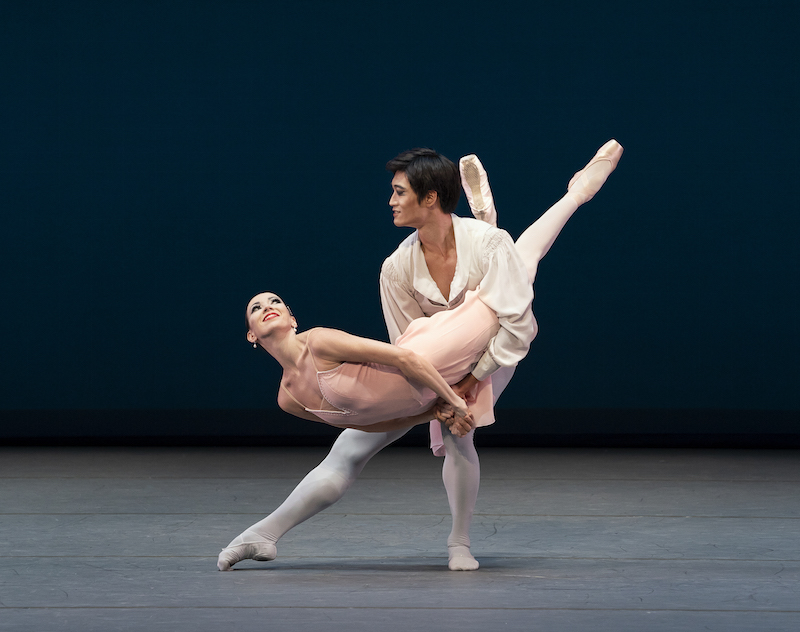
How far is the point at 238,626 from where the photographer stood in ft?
6.73

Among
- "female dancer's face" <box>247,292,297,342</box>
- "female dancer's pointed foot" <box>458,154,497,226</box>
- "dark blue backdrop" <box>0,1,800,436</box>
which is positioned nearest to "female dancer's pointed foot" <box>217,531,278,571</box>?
"female dancer's face" <box>247,292,297,342</box>

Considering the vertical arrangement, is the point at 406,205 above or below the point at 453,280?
above

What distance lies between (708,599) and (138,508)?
7.06ft

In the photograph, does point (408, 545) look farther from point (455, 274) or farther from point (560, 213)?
point (560, 213)

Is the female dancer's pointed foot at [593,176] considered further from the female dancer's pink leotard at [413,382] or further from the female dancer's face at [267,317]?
the female dancer's face at [267,317]

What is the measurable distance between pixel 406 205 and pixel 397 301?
0.31 m

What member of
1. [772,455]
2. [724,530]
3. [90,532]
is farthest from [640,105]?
[90,532]

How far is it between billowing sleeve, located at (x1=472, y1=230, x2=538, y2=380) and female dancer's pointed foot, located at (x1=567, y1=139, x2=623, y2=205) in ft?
1.50

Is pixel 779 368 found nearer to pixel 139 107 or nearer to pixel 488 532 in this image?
pixel 488 532

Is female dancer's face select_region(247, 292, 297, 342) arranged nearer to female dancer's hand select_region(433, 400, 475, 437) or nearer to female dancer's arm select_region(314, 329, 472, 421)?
female dancer's arm select_region(314, 329, 472, 421)

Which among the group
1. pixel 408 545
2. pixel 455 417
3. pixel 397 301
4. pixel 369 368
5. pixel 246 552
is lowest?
pixel 408 545

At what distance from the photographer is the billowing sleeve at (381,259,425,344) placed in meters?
2.78

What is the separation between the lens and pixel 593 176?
120 inches

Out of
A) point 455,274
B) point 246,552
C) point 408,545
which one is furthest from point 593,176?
point 246,552
